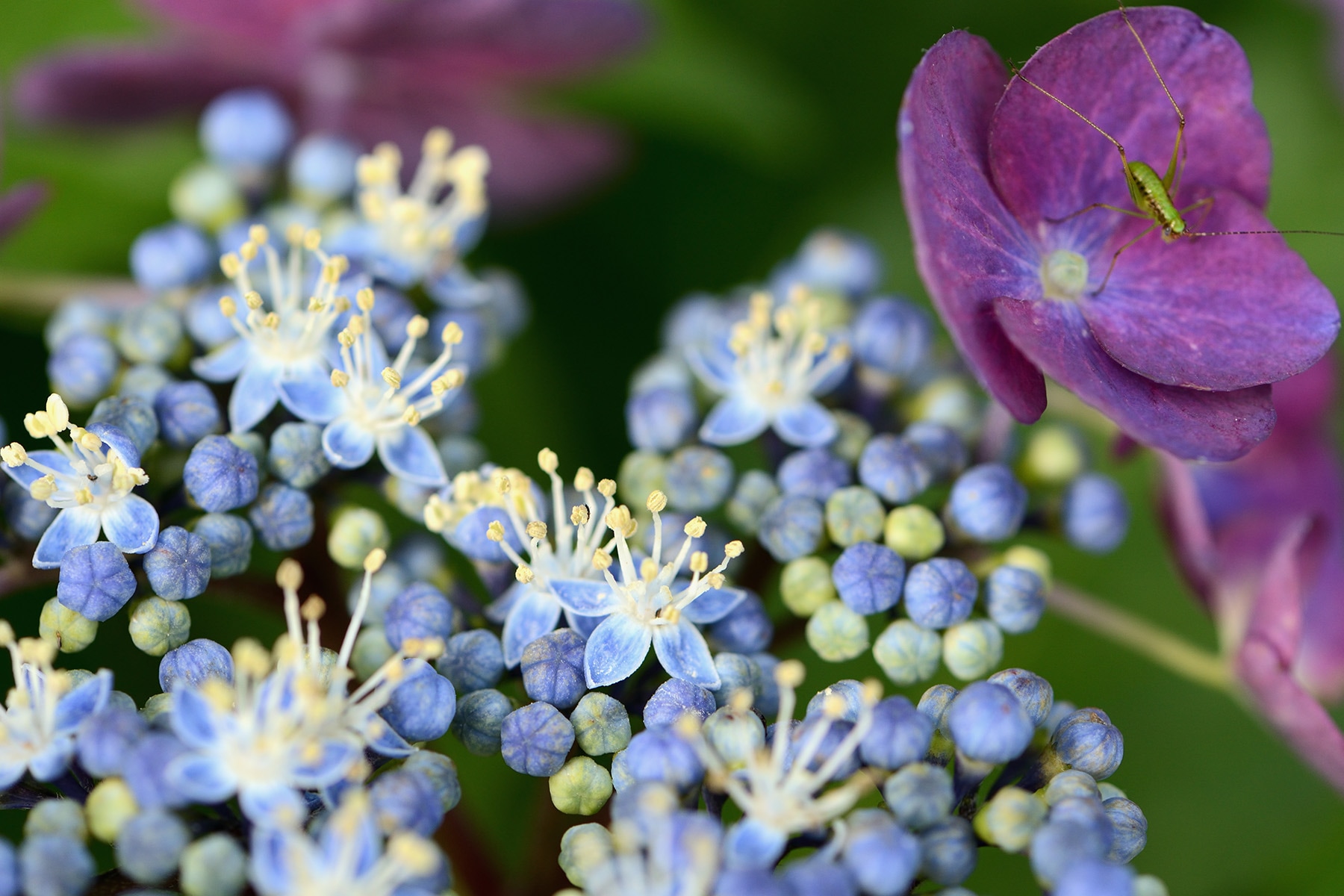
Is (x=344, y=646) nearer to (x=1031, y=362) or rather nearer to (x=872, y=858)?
(x=872, y=858)

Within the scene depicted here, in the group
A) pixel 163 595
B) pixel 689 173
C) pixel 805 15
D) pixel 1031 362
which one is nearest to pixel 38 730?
pixel 163 595

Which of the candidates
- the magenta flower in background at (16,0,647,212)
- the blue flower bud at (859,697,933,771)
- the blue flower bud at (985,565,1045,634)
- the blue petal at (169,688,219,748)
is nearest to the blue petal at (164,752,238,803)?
the blue petal at (169,688,219,748)

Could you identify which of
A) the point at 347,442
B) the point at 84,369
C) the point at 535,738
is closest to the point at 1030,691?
the point at 535,738

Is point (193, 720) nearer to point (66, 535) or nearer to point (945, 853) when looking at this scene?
point (66, 535)

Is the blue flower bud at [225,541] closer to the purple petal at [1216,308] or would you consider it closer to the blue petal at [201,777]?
the blue petal at [201,777]

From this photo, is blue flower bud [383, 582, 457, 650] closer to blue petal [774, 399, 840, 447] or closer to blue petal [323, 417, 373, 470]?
blue petal [323, 417, 373, 470]

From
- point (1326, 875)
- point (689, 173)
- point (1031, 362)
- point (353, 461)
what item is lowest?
point (1326, 875)
